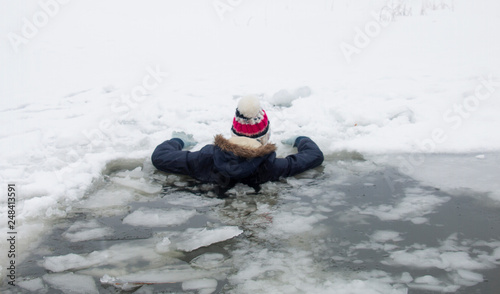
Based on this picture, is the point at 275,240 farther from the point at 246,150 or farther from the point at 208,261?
the point at 246,150

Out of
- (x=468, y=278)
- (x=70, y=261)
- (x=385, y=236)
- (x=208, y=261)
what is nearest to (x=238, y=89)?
(x=385, y=236)

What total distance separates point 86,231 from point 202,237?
847 mm

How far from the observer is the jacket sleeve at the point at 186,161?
3861mm

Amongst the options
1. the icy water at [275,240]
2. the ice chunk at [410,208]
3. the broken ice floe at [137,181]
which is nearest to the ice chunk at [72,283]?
the icy water at [275,240]

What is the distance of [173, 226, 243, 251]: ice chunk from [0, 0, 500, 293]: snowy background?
0.02 meters

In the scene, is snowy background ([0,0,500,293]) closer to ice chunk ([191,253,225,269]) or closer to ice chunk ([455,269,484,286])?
ice chunk ([455,269,484,286])

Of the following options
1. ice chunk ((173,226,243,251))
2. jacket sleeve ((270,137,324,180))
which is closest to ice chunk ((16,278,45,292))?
ice chunk ((173,226,243,251))

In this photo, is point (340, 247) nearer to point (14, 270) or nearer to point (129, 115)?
point (14, 270)

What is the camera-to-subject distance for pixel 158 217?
131 inches

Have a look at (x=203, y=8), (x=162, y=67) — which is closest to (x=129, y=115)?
(x=162, y=67)

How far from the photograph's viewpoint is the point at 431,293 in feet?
7.98

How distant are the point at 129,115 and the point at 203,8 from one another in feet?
21.9

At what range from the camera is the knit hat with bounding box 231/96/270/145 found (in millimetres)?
3490

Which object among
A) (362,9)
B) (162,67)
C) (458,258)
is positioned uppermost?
(362,9)
